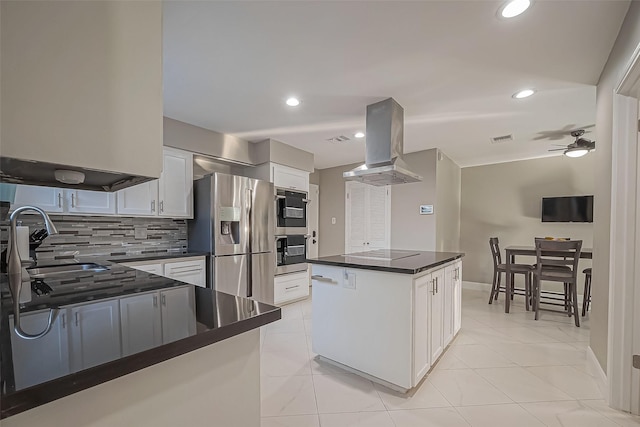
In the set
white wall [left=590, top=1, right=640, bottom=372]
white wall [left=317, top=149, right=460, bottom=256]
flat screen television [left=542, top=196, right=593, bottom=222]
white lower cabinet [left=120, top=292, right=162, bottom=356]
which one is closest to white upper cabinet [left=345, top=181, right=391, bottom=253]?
white wall [left=317, top=149, right=460, bottom=256]

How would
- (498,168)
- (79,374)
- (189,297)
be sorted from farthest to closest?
(498,168) → (189,297) → (79,374)

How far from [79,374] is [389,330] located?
1859mm

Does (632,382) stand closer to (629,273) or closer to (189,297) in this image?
(629,273)

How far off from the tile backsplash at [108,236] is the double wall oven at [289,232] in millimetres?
1280

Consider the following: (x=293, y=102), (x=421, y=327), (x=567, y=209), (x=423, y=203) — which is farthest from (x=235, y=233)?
(x=567, y=209)

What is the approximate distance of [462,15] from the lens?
5.43 feet

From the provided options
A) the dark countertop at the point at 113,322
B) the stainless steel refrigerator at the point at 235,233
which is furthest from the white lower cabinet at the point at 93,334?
the stainless steel refrigerator at the point at 235,233

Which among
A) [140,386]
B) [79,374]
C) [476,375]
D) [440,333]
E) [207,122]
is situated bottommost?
[476,375]

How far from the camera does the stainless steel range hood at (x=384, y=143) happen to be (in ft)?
9.12

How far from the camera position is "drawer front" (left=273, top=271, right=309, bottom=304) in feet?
13.8

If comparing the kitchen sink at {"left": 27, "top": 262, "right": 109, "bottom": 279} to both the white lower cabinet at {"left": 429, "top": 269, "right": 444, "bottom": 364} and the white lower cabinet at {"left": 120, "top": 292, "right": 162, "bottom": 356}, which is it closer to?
the white lower cabinet at {"left": 120, "top": 292, "right": 162, "bottom": 356}

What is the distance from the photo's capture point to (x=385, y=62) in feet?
7.03

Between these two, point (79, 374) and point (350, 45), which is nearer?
point (79, 374)

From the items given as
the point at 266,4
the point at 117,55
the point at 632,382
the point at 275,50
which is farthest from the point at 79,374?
the point at 632,382
